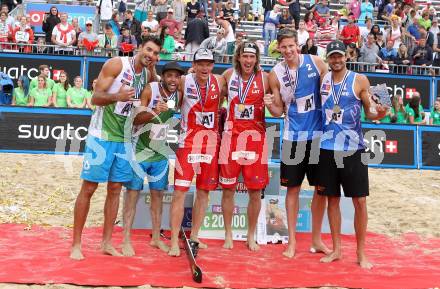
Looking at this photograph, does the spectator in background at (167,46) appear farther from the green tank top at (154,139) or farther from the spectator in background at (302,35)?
the green tank top at (154,139)

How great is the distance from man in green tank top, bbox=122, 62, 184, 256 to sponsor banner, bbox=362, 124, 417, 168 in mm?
6659

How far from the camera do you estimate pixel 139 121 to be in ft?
22.0

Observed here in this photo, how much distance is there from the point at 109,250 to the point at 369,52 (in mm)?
11918

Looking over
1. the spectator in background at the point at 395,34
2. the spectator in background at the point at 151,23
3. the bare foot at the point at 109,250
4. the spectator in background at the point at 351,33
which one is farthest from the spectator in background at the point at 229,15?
the bare foot at the point at 109,250

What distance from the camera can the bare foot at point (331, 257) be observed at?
6.70 m

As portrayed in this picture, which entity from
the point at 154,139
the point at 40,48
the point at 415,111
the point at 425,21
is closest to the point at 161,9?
the point at 40,48

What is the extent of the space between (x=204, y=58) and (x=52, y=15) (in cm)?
1106

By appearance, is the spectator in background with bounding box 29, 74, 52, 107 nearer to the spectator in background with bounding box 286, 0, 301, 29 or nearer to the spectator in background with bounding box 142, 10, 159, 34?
the spectator in background with bounding box 142, 10, 159, 34

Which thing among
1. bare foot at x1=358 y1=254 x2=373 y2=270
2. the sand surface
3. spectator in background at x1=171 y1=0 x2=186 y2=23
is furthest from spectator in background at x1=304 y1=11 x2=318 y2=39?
bare foot at x1=358 y1=254 x2=373 y2=270

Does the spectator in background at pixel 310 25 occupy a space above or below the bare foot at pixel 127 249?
above

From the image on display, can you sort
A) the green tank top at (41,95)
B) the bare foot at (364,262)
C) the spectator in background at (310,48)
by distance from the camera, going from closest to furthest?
the bare foot at (364,262) < the green tank top at (41,95) < the spectator in background at (310,48)

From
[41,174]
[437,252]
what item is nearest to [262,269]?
[437,252]

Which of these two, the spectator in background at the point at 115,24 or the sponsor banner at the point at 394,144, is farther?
the spectator in background at the point at 115,24

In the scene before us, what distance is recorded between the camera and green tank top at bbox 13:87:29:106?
13.5 meters
